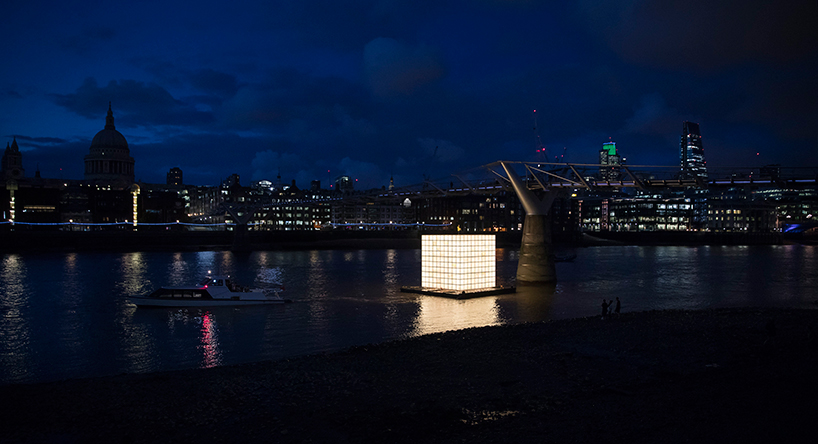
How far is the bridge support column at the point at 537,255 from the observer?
187 ft

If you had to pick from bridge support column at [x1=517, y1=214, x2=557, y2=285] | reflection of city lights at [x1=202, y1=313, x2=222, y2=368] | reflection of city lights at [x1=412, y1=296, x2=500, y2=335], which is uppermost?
bridge support column at [x1=517, y1=214, x2=557, y2=285]

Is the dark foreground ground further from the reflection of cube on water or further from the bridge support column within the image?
the bridge support column

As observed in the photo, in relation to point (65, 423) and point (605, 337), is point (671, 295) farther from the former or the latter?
point (65, 423)

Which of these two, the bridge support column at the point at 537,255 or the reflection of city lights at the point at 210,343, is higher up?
the bridge support column at the point at 537,255

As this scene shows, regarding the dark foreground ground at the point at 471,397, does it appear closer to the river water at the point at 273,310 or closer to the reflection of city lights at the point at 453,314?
the river water at the point at 273,310

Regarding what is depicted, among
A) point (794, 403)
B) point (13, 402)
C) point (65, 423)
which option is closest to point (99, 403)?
point (65, 423)

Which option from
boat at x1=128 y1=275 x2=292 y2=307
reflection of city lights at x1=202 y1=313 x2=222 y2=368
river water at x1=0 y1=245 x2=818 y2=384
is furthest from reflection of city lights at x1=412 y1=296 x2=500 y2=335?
boat at x1=128 y1=275 x2=292 y2=307

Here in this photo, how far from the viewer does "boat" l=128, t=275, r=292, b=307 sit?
139 ft

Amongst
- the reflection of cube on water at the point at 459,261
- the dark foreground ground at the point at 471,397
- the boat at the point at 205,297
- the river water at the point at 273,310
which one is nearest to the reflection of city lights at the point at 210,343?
the river water at the point at 273,310

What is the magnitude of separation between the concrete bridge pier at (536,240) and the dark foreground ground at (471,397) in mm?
32429

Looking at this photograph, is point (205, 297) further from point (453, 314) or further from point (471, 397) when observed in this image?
point (471, 397)

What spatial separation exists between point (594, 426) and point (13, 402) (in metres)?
17.1

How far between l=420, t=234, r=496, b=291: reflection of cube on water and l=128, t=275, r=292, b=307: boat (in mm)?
13647

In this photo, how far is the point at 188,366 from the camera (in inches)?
949
